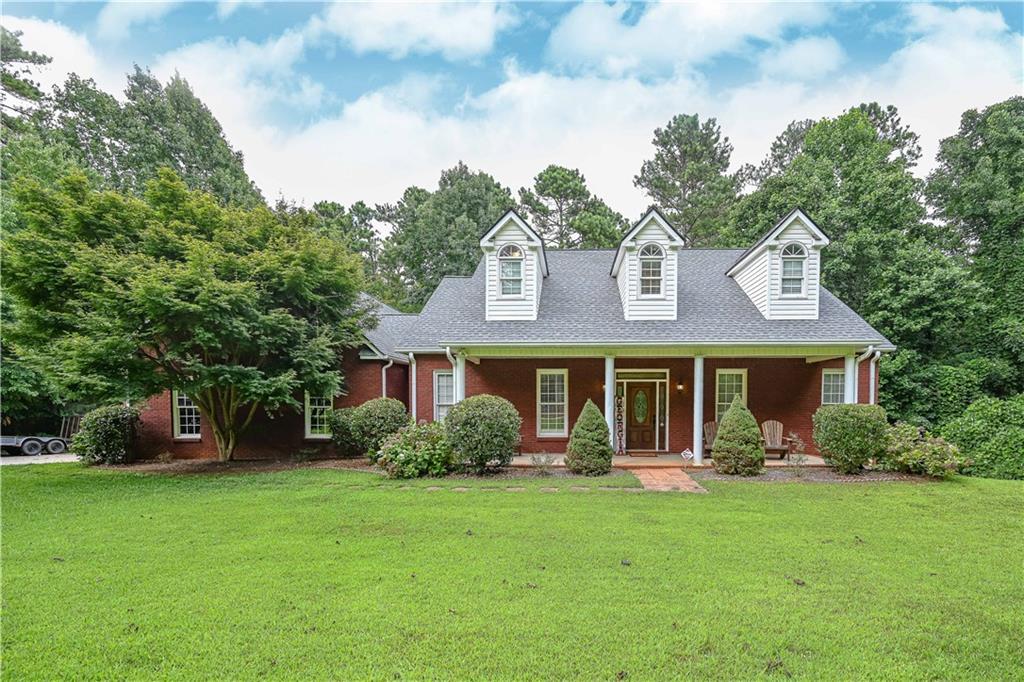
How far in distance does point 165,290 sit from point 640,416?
1226 cm

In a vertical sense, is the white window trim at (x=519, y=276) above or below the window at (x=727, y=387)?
above

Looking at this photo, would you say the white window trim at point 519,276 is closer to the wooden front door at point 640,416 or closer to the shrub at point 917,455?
the wooden front door at point 640,416

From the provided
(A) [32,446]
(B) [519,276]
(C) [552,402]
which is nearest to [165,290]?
(B) [519,276]

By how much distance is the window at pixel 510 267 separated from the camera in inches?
492

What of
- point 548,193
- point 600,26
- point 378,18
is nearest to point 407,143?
point 378,18

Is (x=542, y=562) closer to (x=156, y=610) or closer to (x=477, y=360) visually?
(x=156, y=610)

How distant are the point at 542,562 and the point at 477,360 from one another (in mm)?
8486

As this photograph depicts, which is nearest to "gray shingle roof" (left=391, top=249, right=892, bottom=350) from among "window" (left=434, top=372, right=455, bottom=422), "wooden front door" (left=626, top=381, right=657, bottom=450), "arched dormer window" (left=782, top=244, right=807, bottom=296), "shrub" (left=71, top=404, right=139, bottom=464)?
"arched dormer window" (left=782, top=244, right=807, bottom=296)

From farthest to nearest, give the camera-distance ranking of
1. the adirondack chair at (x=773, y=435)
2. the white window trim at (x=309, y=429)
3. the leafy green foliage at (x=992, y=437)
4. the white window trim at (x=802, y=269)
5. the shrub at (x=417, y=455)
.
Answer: the white window trim at (x=309, y=429) < the white window trim at (x=802, y=269) < the adirondack chair at (x=773, y=435) < the leafy green foliage at (x=992, y=437) < the shrub at (x=417, y=455)

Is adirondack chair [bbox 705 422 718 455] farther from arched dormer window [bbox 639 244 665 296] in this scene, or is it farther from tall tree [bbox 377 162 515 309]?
tall tree [bbox 377 162 515 309]

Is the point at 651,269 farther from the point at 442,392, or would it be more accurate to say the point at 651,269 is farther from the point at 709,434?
the point at 442,392

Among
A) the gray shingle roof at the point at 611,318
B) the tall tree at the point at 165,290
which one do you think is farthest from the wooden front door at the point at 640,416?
the tall tree at the point at 165,290

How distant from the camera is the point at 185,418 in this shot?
14.1m

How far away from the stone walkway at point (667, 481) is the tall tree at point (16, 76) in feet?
101
